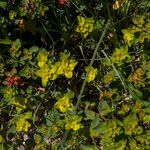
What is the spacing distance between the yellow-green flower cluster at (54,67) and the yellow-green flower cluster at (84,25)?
176 mm

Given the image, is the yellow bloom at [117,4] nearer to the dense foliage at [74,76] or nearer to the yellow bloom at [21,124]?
the dense foliage at [74,76]

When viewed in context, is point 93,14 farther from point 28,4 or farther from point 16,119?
point 16,119

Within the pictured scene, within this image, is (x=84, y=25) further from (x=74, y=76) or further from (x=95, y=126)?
(x=95, y=126)

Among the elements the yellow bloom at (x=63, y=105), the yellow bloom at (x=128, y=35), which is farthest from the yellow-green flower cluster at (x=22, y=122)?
the yellow bloom at (x=128, y=35)

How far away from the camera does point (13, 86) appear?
242cm

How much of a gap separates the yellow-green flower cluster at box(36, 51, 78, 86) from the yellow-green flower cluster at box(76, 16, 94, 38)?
176 millimetres

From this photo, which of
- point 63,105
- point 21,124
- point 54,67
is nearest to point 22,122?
point 21,124

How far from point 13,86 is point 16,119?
0.19 metres

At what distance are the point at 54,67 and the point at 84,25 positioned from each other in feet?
0.98

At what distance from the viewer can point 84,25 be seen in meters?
2.38

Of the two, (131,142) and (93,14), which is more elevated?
(93,14)

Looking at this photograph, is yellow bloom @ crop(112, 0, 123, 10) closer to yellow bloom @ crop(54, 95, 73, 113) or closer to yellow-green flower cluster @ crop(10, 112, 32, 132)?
yellow bloom @ crop(54, 95, 73, 113)

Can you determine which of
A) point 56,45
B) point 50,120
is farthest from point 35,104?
point 56,45

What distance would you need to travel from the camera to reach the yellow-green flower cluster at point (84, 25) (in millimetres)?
2369
